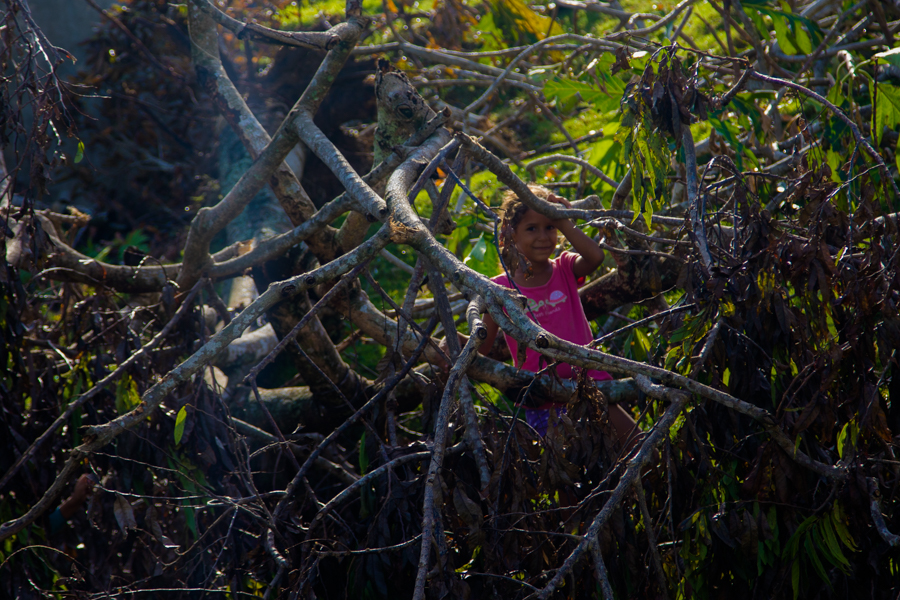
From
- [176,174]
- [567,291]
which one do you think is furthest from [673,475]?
[176,174]

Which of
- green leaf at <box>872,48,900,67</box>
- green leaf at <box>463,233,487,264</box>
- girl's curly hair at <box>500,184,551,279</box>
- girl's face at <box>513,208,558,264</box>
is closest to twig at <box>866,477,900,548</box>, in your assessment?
girl's curly hair at <box>500,184,551,279</box>

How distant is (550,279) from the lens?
111 inches

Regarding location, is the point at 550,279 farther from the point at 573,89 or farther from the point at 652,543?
the point at 652,543

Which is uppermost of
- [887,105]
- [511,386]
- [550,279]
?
Answer: [887,105]

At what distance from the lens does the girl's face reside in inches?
106

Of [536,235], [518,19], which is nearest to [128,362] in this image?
[536,235]

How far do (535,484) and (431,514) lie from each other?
391 mm

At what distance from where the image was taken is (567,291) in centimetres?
281

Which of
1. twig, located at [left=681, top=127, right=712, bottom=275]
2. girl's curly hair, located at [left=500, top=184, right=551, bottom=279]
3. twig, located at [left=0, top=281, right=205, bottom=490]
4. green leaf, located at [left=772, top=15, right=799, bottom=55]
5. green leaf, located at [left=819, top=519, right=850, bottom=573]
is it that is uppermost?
green leaf, located at [left=772, top=15, right=799, bottom=55]

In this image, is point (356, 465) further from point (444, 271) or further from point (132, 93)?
point (132, 93)

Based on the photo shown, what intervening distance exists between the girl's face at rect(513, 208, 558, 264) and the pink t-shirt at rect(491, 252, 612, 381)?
14 cm

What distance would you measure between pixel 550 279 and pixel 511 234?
727 mm

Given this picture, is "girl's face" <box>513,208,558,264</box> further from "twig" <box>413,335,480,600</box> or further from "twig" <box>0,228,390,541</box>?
"twig" <box>413,335,480,600</box>

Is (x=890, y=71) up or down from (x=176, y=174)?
up
